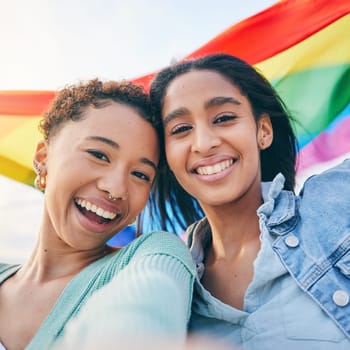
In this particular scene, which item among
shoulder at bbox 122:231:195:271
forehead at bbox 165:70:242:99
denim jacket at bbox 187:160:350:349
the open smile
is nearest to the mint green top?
shoulder at bbox 122:231:195:271

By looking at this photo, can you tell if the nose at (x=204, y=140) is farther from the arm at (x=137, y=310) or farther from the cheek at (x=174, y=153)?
the arm at (x=137, y=310)

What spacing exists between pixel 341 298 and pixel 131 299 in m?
0.73

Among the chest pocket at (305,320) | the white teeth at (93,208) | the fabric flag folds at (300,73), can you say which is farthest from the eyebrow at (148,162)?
the fabric flag folds at (300,73)

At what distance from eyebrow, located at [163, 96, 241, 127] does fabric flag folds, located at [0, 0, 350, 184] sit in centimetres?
88

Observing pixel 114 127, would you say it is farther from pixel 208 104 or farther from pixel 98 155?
pixel 208 104

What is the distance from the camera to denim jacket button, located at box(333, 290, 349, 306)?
120 centimetres

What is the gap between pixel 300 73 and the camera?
2.58m

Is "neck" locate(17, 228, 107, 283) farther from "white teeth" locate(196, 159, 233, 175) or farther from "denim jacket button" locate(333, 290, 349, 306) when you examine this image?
"denim jacket button" locate(333, 290, 349, 306)

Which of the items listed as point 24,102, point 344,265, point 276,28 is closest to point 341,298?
point 344,265

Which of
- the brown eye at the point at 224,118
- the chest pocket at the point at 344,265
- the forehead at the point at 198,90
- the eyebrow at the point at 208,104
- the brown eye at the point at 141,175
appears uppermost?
the forehead at the point at 198,90

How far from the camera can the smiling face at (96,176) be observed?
144 cm

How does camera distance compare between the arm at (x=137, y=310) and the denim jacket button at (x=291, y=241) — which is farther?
the denim jacket button at (x=291, y=241)

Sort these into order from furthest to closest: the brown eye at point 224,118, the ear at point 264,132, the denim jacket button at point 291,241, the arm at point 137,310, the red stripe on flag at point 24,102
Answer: the red stripe on flag at point 24,102
the ear at point 264,132
the brown eye at point 224,118
the denim jacket button at point 291,241
the arm at point 137,310

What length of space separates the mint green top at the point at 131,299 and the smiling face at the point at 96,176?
0.54 feet
